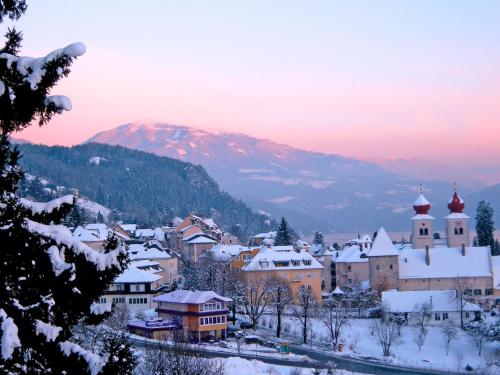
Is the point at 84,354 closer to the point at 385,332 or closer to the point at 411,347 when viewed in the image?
the point at 385,332

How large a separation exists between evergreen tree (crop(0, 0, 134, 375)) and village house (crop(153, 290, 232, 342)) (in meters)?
44.4

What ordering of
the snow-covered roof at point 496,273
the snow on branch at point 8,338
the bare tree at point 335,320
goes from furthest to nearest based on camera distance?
the snow-covered roof at point 496,273 → the bare tree at point 335,320 → the snow on branch at point 8,338

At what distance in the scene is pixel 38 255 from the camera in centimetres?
769

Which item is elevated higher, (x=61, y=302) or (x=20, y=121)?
(x=20, y=121)

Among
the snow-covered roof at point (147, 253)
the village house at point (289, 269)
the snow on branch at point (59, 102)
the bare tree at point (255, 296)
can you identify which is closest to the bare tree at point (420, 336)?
A: the bare tree at point (255, 296)

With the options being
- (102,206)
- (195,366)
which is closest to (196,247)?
(195,366)

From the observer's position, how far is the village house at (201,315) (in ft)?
172

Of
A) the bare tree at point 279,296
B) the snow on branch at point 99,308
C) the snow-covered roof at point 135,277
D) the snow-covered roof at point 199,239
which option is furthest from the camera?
the snow-covered roof at point 199,239

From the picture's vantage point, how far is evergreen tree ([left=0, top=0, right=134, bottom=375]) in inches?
296

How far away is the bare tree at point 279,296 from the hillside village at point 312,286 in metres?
0.25

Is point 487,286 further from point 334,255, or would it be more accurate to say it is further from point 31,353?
point 31,353

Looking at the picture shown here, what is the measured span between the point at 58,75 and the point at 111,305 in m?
2.69

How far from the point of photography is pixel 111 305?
844 centimetres

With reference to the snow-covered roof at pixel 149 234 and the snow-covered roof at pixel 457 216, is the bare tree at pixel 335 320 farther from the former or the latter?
the snow-covered roof at pixel 149 234
